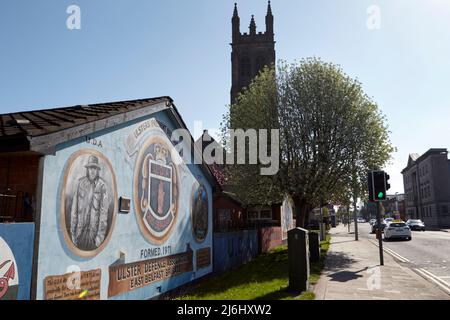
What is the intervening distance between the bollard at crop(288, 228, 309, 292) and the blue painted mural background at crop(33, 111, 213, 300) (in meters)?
3.20

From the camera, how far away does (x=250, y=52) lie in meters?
62.4

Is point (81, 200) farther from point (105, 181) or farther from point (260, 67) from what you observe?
point (260, 67)

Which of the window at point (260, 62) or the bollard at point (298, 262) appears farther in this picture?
the window at point (260, 62)

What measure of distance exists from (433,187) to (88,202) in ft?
238

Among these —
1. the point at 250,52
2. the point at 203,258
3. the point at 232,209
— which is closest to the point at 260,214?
the point at 232,209

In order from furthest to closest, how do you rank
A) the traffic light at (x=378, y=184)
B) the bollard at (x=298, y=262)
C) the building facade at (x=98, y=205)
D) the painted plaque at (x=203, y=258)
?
the traffic light at (x=378, y=184), the painted plaque at (x=203, y=258), the bollard at (x=298, y=262), the building facade at (x=98, y=205)

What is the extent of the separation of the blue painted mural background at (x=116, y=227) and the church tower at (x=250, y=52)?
165 ft

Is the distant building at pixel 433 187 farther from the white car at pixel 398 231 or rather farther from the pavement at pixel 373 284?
the pavement at pixel 373 284

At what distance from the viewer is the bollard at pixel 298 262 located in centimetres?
973

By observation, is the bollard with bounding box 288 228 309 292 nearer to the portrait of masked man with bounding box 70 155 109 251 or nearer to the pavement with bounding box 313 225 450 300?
the pavement with bounding box 313 225 450 300

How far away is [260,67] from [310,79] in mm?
41800

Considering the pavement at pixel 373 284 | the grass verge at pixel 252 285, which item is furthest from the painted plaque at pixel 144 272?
the pavement at pixel 373 284

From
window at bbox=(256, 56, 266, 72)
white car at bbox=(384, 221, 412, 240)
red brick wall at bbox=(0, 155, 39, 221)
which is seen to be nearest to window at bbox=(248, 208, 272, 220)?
white car at bbox=(384, 221, 412, 240)

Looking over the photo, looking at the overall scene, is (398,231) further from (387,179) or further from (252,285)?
(252,285)
